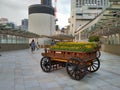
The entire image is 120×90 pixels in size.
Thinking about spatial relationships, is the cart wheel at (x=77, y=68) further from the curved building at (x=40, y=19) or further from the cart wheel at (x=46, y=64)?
the curved building at (x=40, y=19)

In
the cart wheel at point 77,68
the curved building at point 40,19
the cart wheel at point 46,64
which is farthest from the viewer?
the curved building at point 40,19

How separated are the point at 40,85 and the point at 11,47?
20721 mm

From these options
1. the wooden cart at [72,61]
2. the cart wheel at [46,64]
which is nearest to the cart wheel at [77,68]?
the wooden cart at [72,61]

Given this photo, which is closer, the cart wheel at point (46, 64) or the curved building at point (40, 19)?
the cart wheel at point (46, 64)

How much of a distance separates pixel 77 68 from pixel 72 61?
1.21ft

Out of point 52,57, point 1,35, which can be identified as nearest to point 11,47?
point 1,35

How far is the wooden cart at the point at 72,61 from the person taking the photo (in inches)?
250

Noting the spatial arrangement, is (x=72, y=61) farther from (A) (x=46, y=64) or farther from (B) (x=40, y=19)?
(B) (x=40, y=19)

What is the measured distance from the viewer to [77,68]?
636cm

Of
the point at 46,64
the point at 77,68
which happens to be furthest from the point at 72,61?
the point at 46,64

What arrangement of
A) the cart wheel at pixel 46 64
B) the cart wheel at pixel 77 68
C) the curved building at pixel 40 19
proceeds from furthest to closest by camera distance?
1. the curved building at pixel 40 19
2. the cart wheel at pixel 46 64
3. the cart wheel at pixel 77 68

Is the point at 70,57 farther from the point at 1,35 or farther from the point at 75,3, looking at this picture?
the point at 75,3

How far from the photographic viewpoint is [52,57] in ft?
25.5

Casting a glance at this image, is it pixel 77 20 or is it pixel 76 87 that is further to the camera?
pixel 77 20
